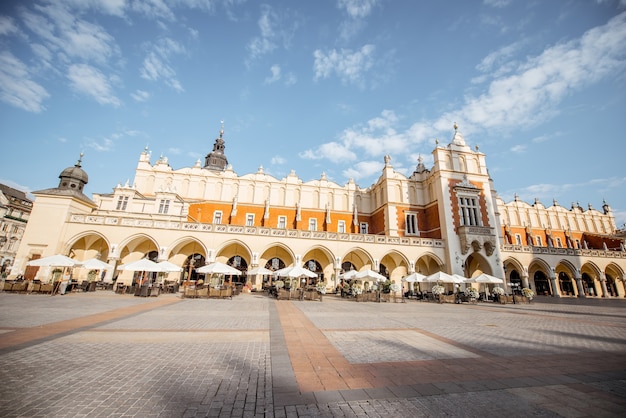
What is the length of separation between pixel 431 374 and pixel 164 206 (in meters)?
28.9

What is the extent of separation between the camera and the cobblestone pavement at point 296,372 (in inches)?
129

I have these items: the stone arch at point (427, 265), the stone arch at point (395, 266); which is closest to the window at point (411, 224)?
the stone arch at point (427, 265)

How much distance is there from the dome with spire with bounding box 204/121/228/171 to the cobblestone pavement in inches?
1597

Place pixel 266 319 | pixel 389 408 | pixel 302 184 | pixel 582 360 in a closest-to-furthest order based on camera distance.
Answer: pixel 389 408
pixel 582 360
pixel 266 319
pixel 302 184

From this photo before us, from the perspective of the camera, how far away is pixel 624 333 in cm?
858

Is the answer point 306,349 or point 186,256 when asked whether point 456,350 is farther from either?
point 186,256

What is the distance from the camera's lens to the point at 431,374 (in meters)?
4.52

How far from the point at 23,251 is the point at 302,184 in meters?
25.2

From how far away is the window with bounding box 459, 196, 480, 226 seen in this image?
2797 centimetres

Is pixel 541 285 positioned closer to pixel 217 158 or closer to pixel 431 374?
pixel 431 374

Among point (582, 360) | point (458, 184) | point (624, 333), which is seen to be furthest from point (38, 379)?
point (458, 184)

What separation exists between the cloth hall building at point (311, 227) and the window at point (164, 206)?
103 mm

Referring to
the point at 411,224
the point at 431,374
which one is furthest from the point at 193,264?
the point at 431,374

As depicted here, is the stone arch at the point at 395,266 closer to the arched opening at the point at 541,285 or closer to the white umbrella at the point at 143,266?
the arched opening at the point at 541,285
